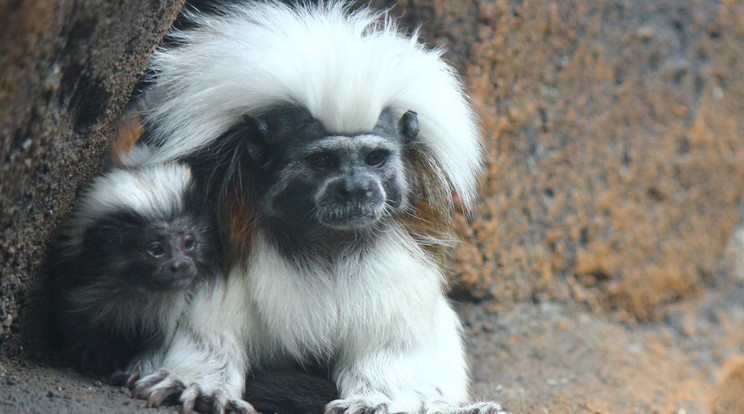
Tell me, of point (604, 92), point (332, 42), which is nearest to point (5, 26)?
point (332, 42)

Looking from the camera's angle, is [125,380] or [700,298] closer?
[125,380]

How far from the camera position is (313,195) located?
3020mm

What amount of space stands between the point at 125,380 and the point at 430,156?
143cm

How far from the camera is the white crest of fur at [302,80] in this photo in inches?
119

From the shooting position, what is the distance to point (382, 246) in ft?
10.7

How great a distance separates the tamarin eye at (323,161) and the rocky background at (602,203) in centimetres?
71

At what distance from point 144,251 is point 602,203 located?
294 cm

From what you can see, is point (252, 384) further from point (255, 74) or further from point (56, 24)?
point (56, 24)

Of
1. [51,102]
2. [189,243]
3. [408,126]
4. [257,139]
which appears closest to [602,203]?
[408,126]

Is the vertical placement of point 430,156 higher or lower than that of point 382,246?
higher

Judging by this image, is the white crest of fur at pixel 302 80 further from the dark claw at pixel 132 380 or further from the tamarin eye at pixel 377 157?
the dark claw at pixel 132 380

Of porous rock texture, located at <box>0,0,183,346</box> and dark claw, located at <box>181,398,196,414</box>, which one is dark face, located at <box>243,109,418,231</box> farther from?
dark claw, located at <box>181,398,196,414</box>

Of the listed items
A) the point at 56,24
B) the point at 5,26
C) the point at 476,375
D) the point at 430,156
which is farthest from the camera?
the point at 476,375

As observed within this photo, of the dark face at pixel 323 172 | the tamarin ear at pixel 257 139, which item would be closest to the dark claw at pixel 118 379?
the dark face at pixel 323 172
